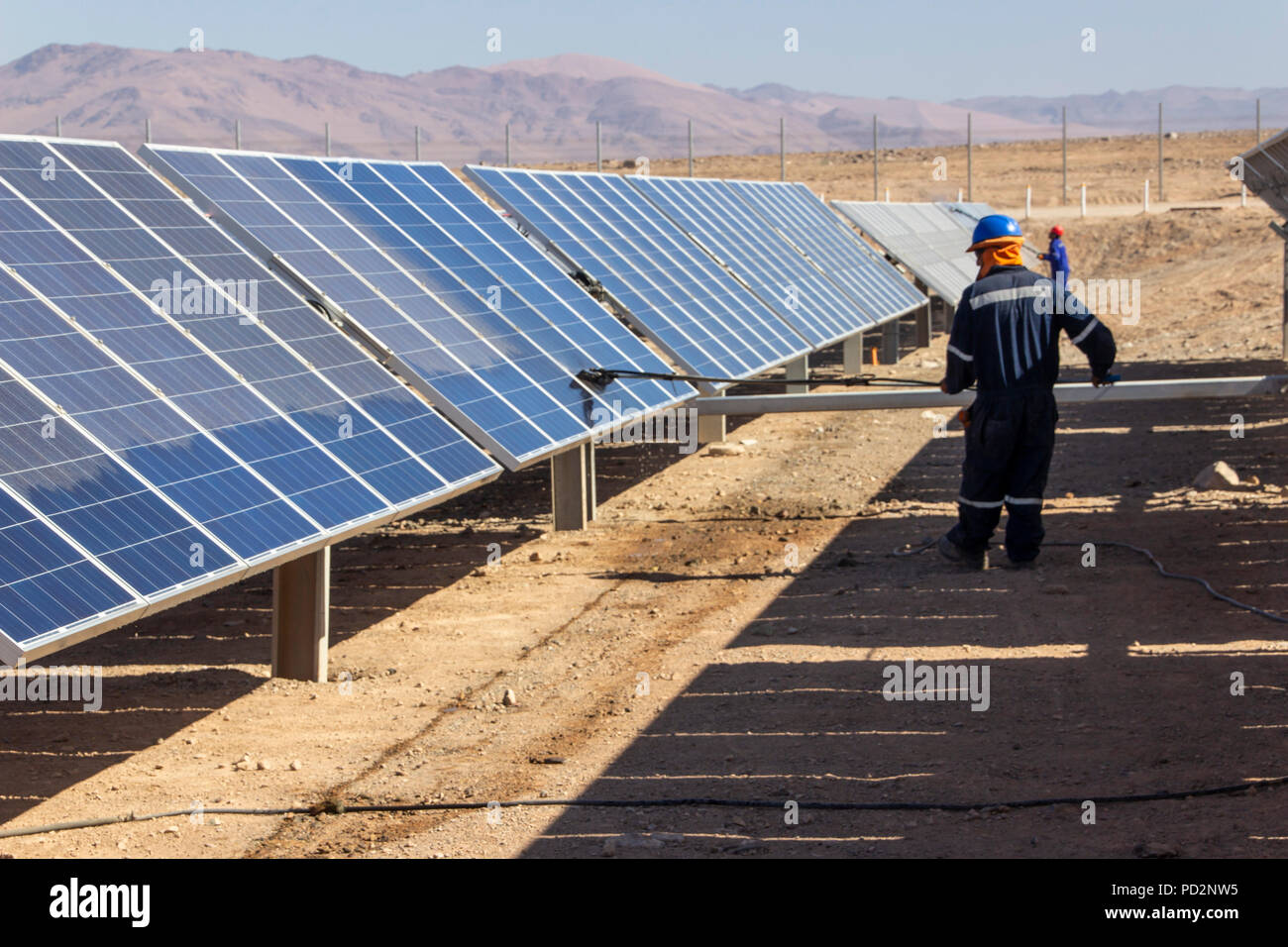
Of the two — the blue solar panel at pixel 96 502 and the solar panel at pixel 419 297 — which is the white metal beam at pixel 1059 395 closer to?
the solar panel at pixel 419 297

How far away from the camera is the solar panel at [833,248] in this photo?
67.3ft

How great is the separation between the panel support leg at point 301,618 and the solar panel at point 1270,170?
1317cm

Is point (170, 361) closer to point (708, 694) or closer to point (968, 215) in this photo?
point (708, 694)

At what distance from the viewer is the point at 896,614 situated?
8500 mm

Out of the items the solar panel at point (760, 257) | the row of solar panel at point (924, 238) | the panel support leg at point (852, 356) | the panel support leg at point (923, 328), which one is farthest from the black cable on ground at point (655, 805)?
the panel support leg at point (923, 328)

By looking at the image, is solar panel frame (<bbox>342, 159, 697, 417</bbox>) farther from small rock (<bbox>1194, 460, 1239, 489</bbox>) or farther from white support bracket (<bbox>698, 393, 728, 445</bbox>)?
small rock (<bbox>1194, 460, 1239, 489</bbox>)

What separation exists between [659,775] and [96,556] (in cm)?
229

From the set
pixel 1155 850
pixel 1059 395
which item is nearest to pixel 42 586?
pixel 1155 850

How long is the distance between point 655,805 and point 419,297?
496 cm

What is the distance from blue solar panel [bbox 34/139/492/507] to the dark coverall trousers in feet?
10.5

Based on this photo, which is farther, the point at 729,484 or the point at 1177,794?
the point at 729,484

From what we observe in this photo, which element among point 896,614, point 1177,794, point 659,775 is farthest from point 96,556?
point 896,614
